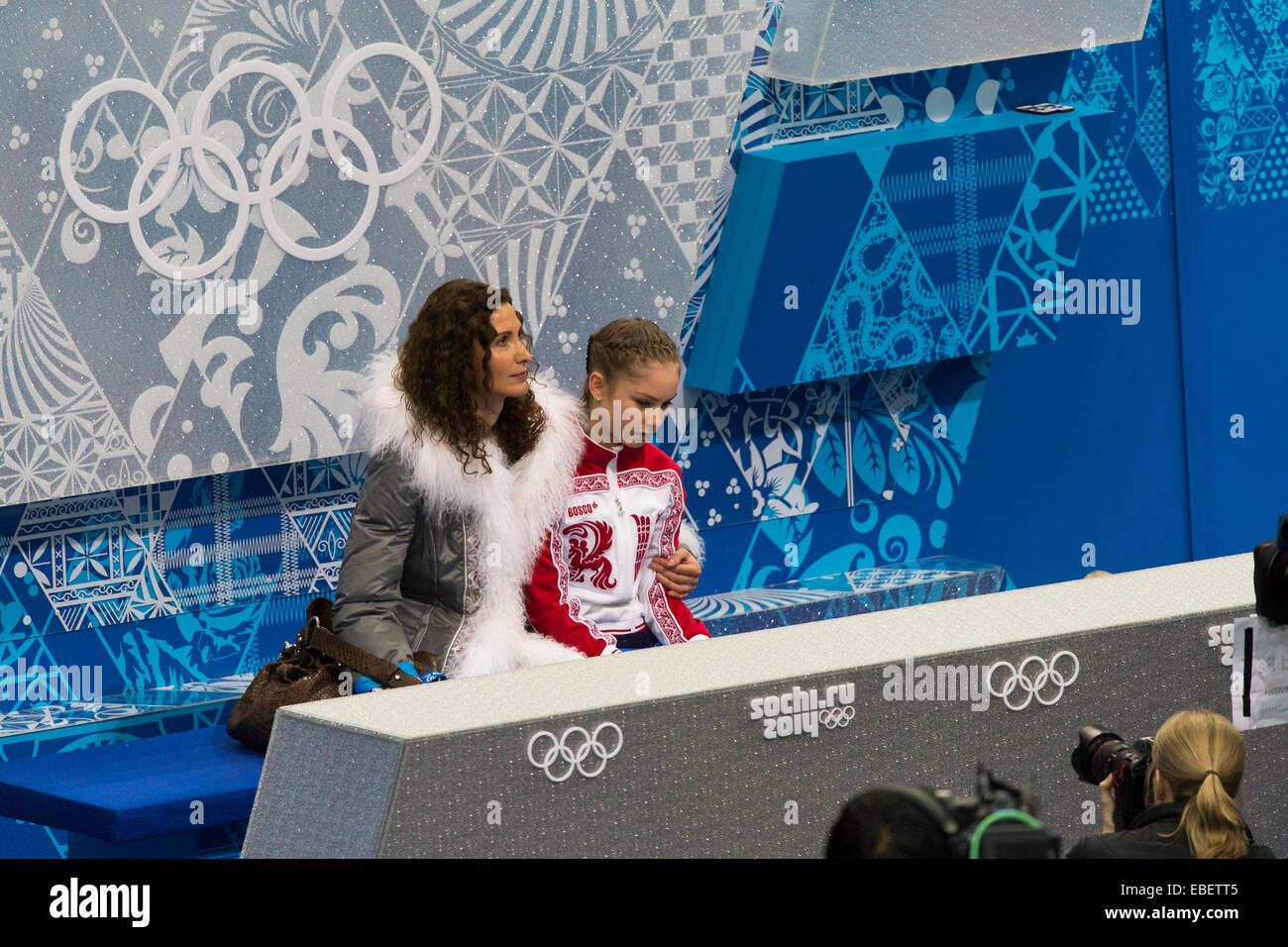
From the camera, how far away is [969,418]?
5207mm

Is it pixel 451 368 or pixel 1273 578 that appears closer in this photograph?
pixel 1273 578

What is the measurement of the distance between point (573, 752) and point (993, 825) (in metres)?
0.69

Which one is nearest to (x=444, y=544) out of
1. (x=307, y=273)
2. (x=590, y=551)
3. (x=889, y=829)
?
(x=590, y=551)

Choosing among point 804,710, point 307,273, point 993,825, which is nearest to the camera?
point 993,825

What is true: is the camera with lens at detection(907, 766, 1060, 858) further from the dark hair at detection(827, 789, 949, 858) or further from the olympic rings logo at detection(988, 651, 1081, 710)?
the olympic rings logo at detection(988, 651, 1081, 710)

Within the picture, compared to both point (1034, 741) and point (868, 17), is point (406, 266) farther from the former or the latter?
point (1034, 741)

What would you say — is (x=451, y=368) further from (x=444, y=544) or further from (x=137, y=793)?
(x=137, y=793)

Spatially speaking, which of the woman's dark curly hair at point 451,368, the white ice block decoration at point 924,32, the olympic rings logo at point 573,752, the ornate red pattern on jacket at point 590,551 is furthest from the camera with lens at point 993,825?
the white ice block decoration at point 924,32

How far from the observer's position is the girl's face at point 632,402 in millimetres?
3484

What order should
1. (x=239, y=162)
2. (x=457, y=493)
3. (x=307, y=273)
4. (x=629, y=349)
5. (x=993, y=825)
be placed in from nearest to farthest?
(x=993, y=825) → (x=457, y=493) → (x=629, y=349) → (x=239, y=162) → (x=307, y=273)

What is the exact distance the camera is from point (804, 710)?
186cm
